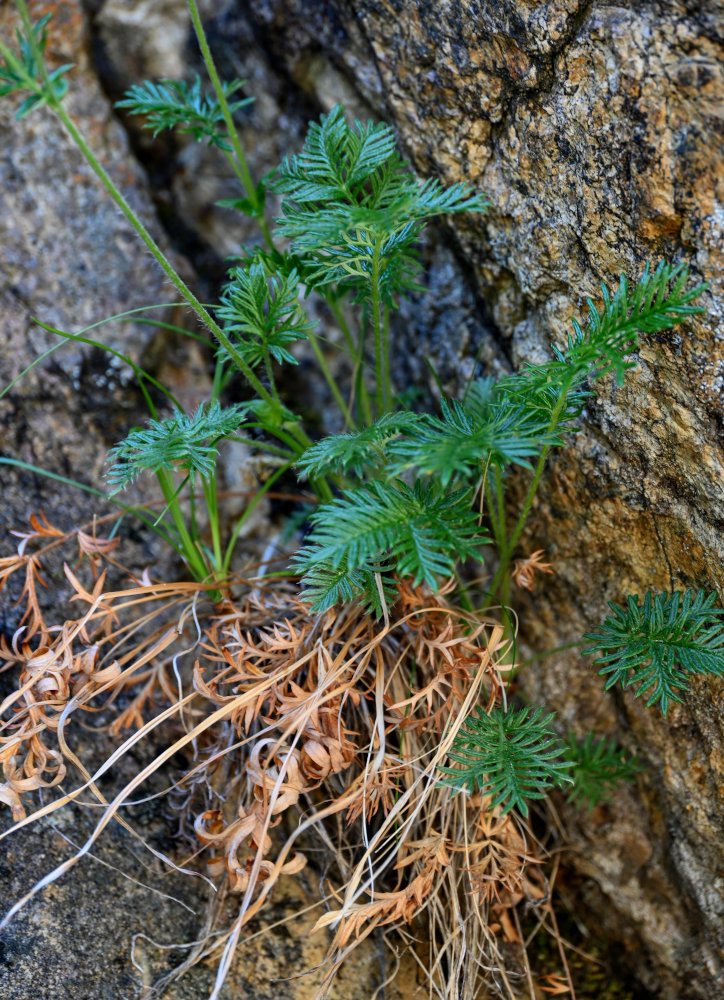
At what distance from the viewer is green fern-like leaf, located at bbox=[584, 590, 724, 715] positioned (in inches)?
40.9

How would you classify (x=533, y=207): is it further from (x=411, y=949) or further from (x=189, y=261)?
(x=411, y=949)

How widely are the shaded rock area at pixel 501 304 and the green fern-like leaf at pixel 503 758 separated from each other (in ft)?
0.97

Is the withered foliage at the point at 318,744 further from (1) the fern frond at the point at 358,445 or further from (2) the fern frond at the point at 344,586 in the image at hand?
(1) the fern frond at the point at 358,445

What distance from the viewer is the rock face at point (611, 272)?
99 centimetres

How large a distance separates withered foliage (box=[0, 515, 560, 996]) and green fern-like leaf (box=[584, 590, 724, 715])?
7.2 inches

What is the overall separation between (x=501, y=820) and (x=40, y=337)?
1.24m

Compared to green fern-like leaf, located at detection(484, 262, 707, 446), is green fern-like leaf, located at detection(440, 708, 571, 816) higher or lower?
lower

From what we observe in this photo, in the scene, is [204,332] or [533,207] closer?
[533,207]

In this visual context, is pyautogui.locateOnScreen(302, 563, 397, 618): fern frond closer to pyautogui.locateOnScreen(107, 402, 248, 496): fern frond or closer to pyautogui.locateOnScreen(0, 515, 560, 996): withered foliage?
pyautogui.locateOnScreen(0, 515, 560, 996): withered foliage

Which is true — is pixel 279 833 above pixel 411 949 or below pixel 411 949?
above

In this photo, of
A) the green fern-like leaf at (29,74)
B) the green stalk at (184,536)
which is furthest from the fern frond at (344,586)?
the green fern-like leaf at (29,74)

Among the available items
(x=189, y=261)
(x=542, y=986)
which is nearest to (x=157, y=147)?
(x=189, y=261)

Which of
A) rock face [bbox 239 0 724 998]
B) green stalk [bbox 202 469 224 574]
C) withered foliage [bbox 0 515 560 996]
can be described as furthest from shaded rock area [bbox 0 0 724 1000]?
green stalk [bbox 202 469 224 574]

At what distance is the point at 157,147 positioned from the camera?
5.93ft
